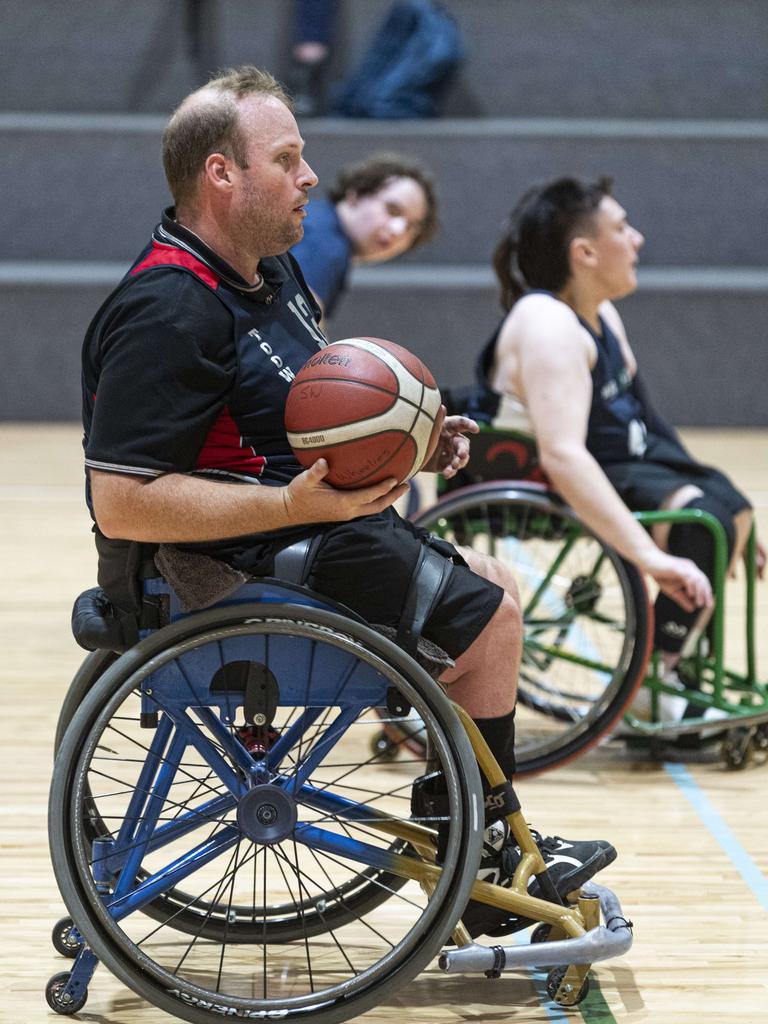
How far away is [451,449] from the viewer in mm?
2016

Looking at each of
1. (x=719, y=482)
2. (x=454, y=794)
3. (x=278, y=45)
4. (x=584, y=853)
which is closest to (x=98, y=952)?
(x=454, y=794)

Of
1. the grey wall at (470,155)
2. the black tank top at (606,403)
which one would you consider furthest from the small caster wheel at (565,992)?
the grey wall at (470,155)

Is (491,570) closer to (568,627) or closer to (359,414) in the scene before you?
(359,414)

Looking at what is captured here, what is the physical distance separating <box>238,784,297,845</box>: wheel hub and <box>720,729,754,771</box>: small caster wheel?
1.39 m

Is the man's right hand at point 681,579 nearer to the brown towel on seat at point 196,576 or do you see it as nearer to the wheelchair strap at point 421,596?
the wheelchair strap at point 421,596

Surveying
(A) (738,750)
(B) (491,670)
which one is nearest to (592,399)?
(A) (738,750)

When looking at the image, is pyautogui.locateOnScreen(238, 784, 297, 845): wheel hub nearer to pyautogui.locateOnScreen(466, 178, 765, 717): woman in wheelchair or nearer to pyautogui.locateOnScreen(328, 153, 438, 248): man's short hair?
pyautogui.locateOnScreen(466, 178, 765, 717): woman in wheelchair

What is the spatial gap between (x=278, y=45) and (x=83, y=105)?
1.07m

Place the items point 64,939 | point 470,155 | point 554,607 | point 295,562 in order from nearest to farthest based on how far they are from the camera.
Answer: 1. point 295,562
2. point 64,939
3. point 554,607
4. point 470,155

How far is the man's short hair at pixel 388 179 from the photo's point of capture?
392 cm

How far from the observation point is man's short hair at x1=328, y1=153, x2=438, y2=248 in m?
3.92

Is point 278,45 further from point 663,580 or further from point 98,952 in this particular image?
point 98,952

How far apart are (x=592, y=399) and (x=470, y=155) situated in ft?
14.8

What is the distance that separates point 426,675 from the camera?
5.68 feet
